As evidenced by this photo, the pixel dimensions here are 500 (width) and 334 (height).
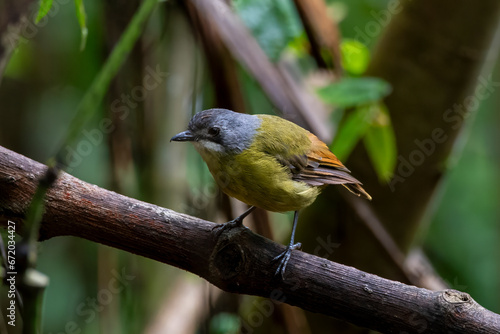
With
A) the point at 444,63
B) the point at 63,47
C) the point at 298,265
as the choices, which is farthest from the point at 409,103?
the point at 63,47

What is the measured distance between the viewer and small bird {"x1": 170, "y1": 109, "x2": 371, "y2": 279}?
263 cm

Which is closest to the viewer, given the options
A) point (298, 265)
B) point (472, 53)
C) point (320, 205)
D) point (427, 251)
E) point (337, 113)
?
point (298, 265)

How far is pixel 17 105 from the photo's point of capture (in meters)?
4.52

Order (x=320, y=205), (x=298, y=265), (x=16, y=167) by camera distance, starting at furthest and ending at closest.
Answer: (x=320, y=205) → (x=298, y=265) → (x=16, y=167)

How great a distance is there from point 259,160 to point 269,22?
33.4 inches

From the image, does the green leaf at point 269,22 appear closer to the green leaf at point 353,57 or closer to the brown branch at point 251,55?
the brown branch at point 251,55

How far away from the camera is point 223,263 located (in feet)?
6.47

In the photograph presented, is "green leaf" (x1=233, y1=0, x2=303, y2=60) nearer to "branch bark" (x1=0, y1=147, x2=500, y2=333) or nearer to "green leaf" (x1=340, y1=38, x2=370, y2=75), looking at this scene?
"green leaf" (x1=340, y1=38, x2=370, y2=75)

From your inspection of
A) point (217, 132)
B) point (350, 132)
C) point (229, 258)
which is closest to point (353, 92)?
point (350, 132)

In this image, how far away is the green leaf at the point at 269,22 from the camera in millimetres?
2998

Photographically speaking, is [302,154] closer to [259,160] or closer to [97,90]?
[259,160]

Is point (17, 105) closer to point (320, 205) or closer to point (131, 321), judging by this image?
point (131, 321)

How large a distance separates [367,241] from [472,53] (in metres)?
1.34

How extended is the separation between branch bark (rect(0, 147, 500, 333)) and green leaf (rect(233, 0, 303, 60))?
4.58ft
